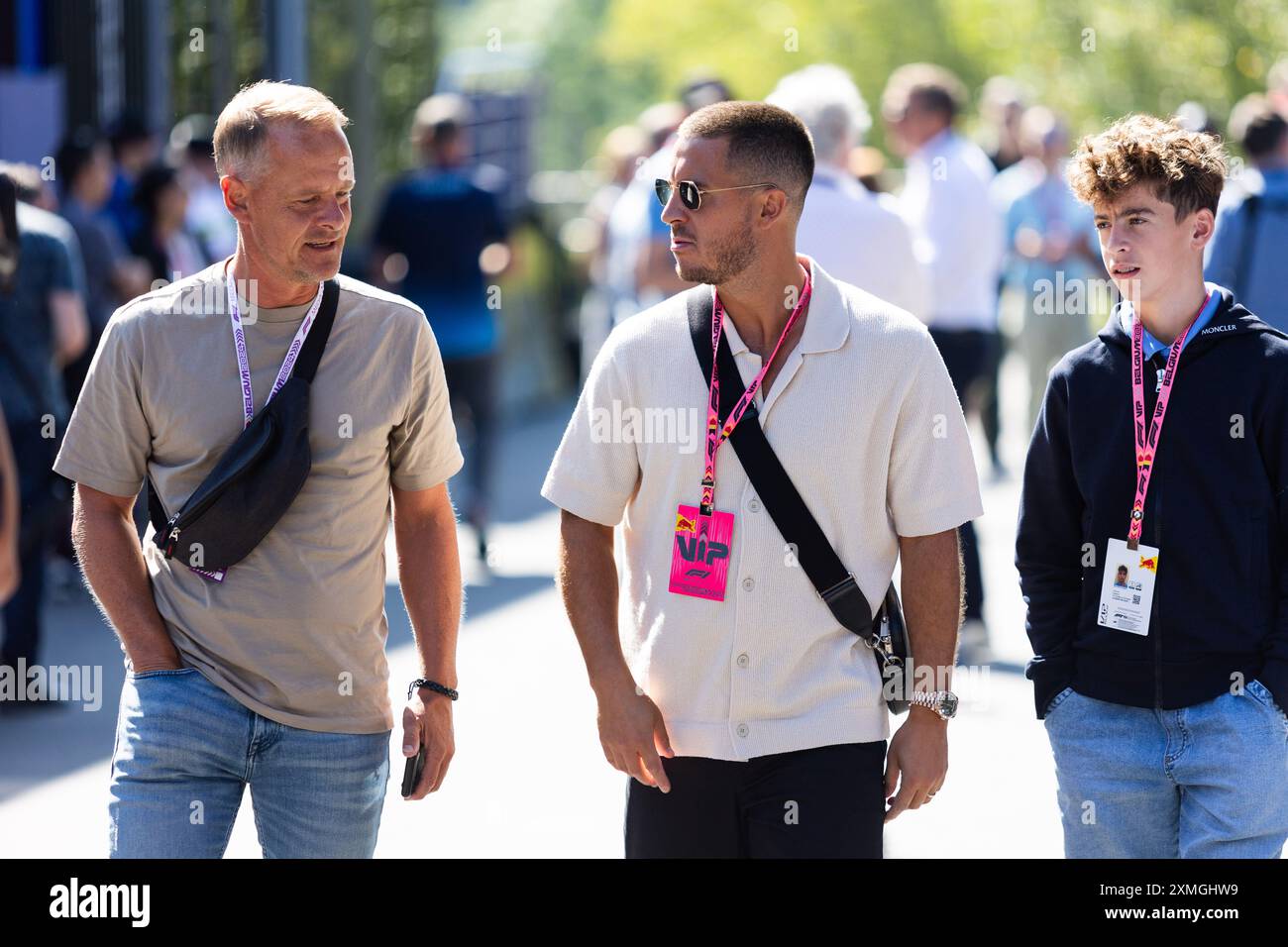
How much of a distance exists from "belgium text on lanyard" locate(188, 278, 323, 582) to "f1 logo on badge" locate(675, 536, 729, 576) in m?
0.83

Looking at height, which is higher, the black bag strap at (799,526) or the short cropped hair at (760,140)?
the short cropped hair at (760,140)

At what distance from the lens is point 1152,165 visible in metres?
3.97

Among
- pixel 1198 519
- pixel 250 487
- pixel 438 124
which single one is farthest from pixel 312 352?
pixel 438 124

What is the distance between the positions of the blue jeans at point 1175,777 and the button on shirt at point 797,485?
1.51 feet

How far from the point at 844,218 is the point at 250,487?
347 cm

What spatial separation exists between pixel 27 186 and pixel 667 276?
2.72 meters

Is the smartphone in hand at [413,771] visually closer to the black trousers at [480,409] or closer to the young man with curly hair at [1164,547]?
the young man with curly hair at [1164,547]

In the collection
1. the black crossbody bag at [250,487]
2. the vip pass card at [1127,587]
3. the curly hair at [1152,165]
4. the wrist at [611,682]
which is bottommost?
the wrist at [611,682]

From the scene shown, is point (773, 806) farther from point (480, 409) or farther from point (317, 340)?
point (480, 409)

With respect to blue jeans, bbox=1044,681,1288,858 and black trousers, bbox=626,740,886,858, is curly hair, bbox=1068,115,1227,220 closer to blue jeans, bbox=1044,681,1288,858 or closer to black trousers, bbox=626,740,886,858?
blue jeans, bbox=1044,681,1288,858

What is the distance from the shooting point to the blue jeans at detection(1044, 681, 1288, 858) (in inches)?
151

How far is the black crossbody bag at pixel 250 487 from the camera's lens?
3.73m

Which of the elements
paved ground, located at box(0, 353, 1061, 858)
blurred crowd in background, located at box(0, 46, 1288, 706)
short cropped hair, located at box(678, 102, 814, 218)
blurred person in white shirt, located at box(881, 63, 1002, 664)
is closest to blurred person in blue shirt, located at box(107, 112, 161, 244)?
blurred crowd in background, located at box(0, 46, 1288, 706)

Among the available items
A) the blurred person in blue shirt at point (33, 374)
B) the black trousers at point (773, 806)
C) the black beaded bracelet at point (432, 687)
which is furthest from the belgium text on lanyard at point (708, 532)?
the blurred person in blue shirt at point (33, 374)
